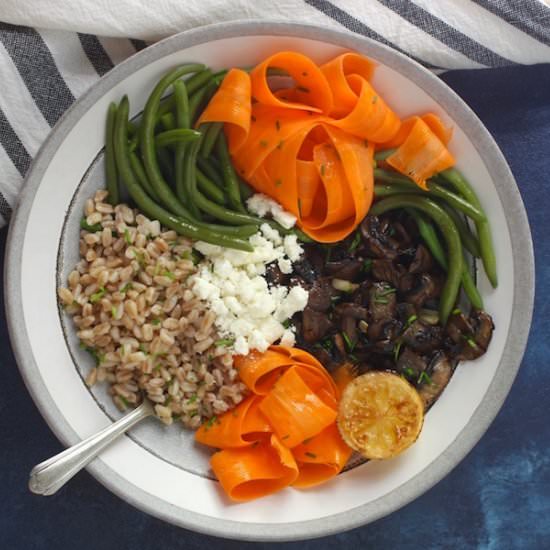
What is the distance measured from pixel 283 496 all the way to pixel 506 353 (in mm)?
931

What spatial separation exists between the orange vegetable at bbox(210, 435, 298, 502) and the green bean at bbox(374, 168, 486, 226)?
989mm

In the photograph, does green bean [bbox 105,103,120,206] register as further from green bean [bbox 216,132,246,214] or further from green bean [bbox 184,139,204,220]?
green bean [bbox 216,132,246,214]

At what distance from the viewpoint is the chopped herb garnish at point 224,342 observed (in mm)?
2725

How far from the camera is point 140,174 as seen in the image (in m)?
2.70

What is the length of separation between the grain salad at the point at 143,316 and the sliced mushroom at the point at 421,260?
72 cm

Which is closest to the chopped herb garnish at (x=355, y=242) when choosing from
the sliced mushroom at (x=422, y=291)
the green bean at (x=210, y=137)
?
the sliced mushroom at (x=422, y=291)

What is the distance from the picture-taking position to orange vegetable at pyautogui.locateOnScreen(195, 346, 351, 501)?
2.71 m

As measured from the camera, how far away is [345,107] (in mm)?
2723

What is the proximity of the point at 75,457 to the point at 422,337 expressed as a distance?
4.13ft

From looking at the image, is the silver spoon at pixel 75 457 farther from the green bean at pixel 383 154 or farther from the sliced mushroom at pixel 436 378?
the green bean at pixel 383 154

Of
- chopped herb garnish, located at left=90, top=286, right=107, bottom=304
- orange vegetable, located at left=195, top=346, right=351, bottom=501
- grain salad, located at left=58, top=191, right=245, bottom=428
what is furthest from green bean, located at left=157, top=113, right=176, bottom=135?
orange vegetable, located at left=195, top=346, right=351, bottom=501

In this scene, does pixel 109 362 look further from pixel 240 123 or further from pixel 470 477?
pixel 470 477

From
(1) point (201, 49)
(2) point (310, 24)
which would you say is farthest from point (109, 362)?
(2) point (310, 24)

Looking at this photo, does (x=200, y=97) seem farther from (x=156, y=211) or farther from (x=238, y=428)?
(x=238, y=428)
